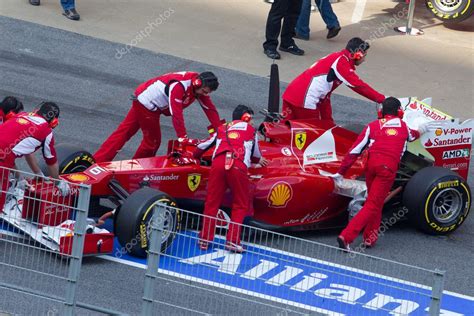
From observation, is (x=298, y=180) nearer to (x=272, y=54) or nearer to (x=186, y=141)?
(x=186, y=141)

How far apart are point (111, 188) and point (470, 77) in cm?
852

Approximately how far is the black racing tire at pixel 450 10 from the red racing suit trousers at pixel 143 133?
8.02 metres

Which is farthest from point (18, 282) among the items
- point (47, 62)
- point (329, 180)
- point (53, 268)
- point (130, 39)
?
point (130, 39)

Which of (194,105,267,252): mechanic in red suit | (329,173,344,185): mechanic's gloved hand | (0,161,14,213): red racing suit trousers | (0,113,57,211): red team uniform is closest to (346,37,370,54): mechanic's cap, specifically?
(329,173,344,185): mechanic's gloved hand

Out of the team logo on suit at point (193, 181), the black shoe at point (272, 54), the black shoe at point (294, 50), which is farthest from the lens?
the black shoe at point (294, 50)

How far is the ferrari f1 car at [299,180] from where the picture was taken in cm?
1014

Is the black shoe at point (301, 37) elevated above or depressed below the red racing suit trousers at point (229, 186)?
above

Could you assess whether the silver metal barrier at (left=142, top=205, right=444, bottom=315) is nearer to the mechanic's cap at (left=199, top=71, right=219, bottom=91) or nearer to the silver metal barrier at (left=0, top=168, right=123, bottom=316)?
the silver metal barrier at (left=0, top=168, right=123, bottom=316)

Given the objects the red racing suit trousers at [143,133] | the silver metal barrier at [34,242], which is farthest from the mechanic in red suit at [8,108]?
the silver metal barrier at [34,242]

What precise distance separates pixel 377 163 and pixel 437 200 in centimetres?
97

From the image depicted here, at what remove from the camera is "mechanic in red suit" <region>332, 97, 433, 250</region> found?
10516 mm

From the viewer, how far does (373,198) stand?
10562mm

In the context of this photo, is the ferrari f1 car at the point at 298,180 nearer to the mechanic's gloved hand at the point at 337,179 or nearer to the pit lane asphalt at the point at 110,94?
the mechanic's gloved hand at the point at 337,179

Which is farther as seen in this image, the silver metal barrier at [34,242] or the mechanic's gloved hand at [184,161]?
the mechanic's gloved hand at [184,161]
